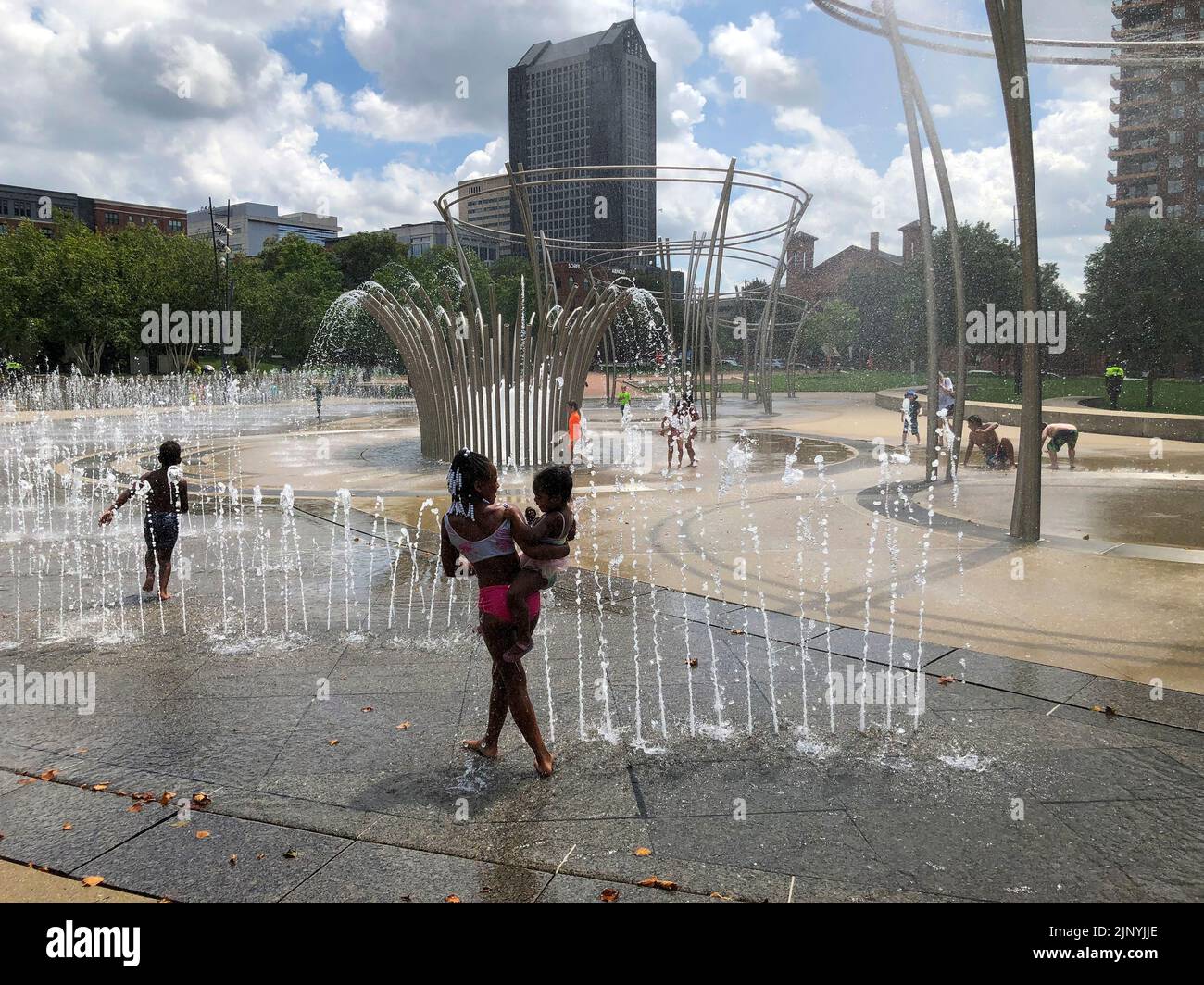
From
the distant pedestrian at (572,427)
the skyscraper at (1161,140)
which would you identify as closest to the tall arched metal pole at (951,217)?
the distant pedestrian at (572,427)

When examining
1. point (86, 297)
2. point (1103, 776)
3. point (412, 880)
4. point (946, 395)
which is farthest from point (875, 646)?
point (86, 297)

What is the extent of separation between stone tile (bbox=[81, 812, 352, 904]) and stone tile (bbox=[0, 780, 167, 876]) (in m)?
0.09

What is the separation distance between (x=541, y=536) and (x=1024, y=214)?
684 cm

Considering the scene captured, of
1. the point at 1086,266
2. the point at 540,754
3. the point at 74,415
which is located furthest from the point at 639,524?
the point at 1086,266

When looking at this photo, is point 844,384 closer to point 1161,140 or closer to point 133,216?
point 1161,140

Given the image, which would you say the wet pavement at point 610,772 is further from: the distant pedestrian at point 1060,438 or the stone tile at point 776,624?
the distant pedestrian at point 1060,438

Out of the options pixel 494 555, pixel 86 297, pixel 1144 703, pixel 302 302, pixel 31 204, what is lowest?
pixel 1144 703

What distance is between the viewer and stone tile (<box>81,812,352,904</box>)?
2967mm

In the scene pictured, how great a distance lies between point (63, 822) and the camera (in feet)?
11.2

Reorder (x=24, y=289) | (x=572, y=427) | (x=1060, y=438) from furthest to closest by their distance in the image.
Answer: (x=24, y=289) → (x=572, y=427) → (x=1060, y=438)

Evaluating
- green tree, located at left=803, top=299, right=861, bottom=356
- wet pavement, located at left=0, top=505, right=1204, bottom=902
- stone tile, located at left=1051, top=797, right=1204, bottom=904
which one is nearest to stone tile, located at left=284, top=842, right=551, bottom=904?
wet pavement, located at left=0, top=505, right=1204, bottom=902

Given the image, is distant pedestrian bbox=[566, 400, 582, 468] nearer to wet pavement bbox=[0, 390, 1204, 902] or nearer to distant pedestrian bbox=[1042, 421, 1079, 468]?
wet pavement bbox=[0, 390, 1204, 902]
